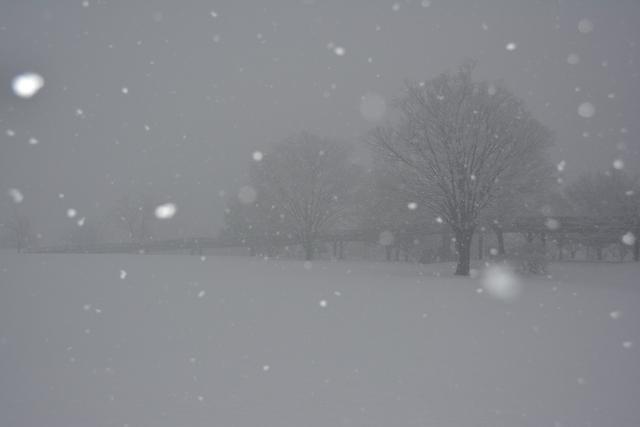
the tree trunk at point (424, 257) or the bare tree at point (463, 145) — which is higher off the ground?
the bare tree at point (463, 145)

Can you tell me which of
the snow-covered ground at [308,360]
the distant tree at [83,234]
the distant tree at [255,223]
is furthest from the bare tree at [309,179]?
the distant tree at [83,234]

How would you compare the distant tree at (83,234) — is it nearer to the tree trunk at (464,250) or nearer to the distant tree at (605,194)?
the tree trunk at (464,250)

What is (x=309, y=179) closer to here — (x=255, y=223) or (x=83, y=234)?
(x=255, y=223)

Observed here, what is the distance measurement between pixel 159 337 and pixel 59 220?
100698mm

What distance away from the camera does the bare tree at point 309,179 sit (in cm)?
2808

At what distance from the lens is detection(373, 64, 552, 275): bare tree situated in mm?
16125

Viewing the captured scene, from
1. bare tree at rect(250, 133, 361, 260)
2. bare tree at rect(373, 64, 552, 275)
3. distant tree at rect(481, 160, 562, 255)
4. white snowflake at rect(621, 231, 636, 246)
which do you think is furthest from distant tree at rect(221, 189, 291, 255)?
white snowflake at rect(621, 231, 636, 246)

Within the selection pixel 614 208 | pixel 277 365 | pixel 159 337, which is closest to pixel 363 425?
pixel 277 365

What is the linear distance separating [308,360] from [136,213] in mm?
57436

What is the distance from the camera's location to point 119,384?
4055 millimetres

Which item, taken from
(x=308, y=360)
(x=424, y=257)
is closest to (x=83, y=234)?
(x=424, y=257)

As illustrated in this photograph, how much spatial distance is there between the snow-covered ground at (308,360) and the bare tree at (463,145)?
8105mm

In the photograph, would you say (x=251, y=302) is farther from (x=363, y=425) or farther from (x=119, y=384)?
(x=363, y=425)

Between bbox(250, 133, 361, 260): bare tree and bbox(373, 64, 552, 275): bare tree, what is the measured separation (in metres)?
11.1
